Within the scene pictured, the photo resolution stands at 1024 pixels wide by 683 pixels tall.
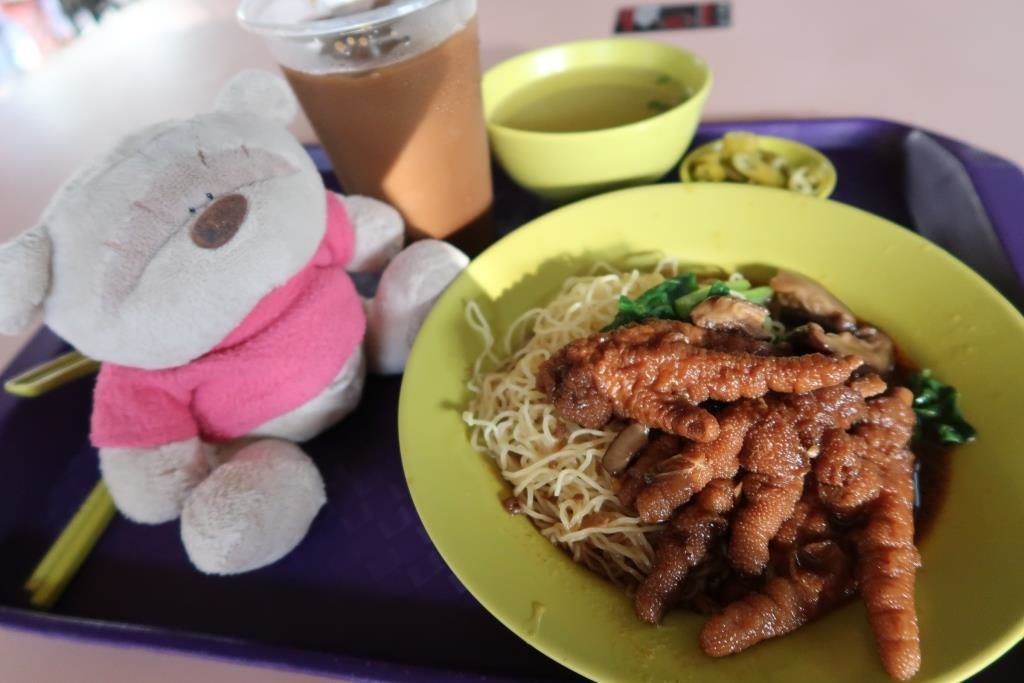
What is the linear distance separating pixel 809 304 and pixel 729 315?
0.19 m

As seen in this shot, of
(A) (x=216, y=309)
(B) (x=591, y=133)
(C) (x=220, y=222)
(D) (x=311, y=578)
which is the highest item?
(C) (x=220, y=222)

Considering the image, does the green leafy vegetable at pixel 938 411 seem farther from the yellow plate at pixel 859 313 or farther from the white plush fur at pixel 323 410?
the white plush fur at pixel 323 410

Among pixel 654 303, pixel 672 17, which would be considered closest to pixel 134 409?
pixel 654 303

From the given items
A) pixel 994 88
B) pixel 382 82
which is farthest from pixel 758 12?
pixel 382 82

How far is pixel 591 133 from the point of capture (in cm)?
148

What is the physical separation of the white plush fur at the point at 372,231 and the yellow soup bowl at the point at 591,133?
0.32 meters

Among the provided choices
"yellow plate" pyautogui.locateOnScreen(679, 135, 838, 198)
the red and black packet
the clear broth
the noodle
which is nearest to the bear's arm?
the noodle

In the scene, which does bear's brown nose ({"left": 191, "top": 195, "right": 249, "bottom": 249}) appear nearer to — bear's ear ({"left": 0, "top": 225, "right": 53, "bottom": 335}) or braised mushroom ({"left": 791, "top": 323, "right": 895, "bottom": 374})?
bear's ear ({"left": 0, "top": 225, "right": 53, "bottom": 335})

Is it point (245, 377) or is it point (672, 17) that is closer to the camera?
point (245, 377)

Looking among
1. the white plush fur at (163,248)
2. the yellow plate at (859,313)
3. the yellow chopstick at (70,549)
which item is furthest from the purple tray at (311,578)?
the white plush fur at (163,248)

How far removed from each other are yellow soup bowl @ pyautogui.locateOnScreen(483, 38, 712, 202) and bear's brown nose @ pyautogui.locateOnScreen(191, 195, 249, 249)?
0.69m

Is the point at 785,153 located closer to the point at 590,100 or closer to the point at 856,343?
the point at 590,100

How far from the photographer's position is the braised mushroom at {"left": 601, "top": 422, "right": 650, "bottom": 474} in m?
1.16

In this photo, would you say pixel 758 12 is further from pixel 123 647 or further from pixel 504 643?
pixel 123 647
